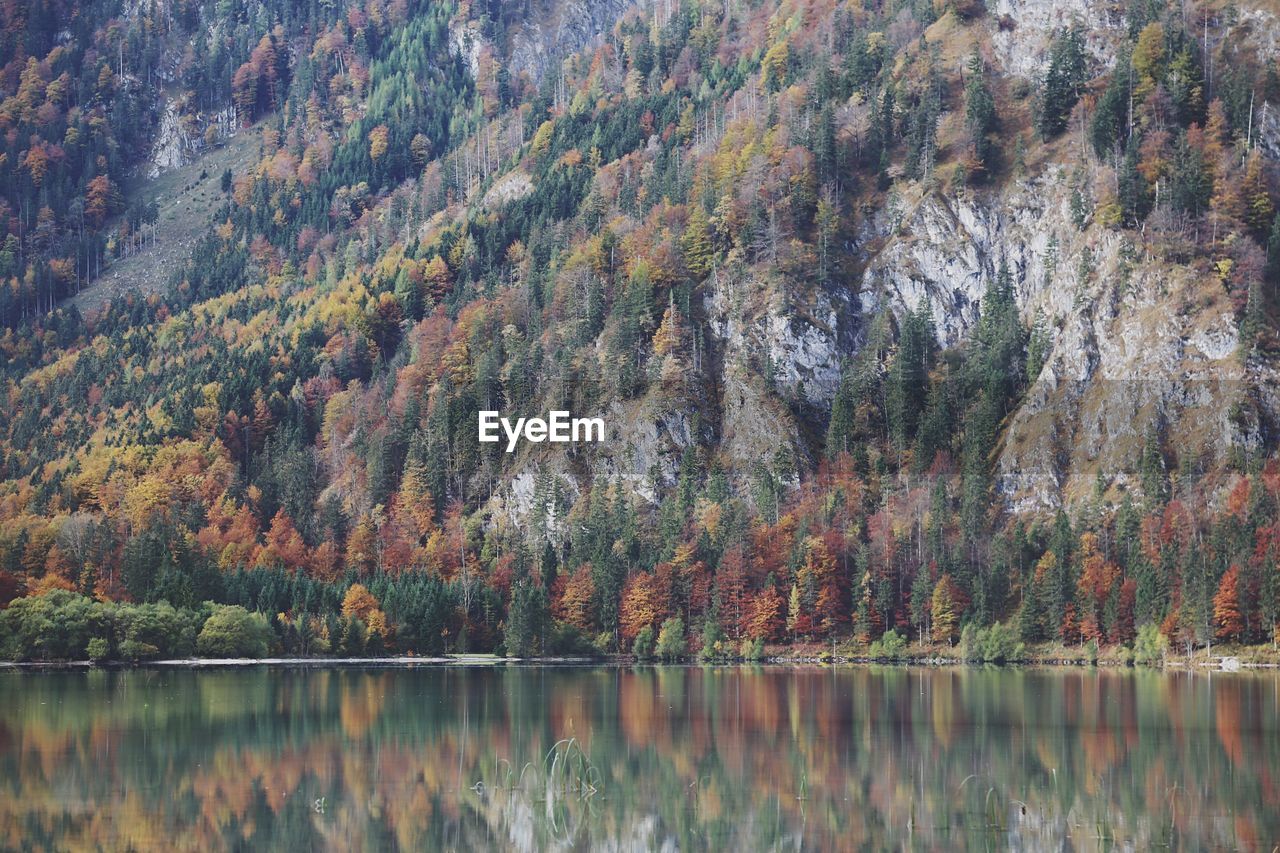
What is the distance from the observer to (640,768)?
248 ft

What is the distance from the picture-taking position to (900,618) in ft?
571

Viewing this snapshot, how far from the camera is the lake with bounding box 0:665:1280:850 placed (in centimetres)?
6044

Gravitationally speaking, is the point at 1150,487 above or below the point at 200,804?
above

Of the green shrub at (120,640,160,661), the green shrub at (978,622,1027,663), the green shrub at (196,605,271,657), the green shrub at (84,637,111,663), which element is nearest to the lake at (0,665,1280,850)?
the green shrub at (84,637,111,663)

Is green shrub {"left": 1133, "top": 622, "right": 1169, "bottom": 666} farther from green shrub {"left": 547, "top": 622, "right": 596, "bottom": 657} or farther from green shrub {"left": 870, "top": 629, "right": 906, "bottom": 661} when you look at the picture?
green shrub {"left": 547, "top": 622, "right": 596, "bottom": 657}

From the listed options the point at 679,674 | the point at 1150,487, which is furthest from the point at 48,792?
the point at 1150,487

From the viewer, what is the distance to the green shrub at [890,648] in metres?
167

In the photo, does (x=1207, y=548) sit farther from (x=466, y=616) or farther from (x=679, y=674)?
(x=466, y=616)

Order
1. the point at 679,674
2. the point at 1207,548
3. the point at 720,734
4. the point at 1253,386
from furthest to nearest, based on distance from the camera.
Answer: the point at 1253,386 < the point at 1207,548 < the point at 679,674 < the point at 720,734

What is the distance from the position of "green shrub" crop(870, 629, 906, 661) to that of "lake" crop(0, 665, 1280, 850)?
153 ft

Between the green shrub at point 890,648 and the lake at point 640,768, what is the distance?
153 ft

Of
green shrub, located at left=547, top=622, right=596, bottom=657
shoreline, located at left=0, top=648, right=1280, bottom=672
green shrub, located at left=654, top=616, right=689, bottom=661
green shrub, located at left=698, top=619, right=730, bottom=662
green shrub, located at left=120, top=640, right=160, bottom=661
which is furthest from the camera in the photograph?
green shrub, located at left=547, top=622, right=596, bottom=657

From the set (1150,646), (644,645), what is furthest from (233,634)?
(1150,646)

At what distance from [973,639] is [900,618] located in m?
11.7
